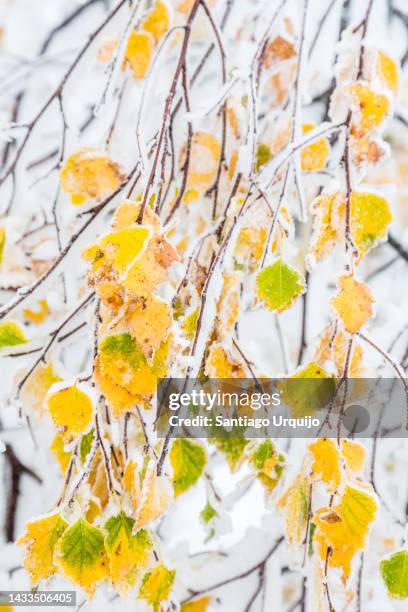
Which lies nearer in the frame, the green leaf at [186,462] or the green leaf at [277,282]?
the green leaf at [277,282]

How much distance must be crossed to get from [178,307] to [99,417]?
0.13 meters

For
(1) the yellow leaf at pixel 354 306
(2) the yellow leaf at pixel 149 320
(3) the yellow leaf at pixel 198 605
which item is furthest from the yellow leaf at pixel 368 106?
(3) the yellow leaf at pixel 198 605

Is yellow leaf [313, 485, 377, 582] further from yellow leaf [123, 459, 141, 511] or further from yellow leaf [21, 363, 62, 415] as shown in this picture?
yellow leaf [21, 363, 62, 415]

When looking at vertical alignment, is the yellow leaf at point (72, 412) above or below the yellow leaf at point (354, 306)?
below

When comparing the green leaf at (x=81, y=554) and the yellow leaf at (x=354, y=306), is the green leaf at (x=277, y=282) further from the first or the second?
the green leaf at (x=81, y=554)

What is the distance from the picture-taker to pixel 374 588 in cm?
104

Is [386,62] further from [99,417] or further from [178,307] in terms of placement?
[99,417]

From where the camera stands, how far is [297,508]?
600 millimetres

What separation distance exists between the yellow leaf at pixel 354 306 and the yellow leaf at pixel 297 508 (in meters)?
0.18

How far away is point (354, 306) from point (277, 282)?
2.9 inches

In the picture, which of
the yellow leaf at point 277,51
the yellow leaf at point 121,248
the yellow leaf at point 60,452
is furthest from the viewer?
the yellow leaf at point 277,51

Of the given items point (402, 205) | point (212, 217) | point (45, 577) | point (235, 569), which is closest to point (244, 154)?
point (212, 217)

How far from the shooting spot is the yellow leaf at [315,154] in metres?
0.70

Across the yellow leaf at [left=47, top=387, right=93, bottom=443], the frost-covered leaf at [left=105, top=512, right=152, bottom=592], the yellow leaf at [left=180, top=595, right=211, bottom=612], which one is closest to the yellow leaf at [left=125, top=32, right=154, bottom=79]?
the yellow leaf at [left=47, top=387, right=93, bottom=443]
